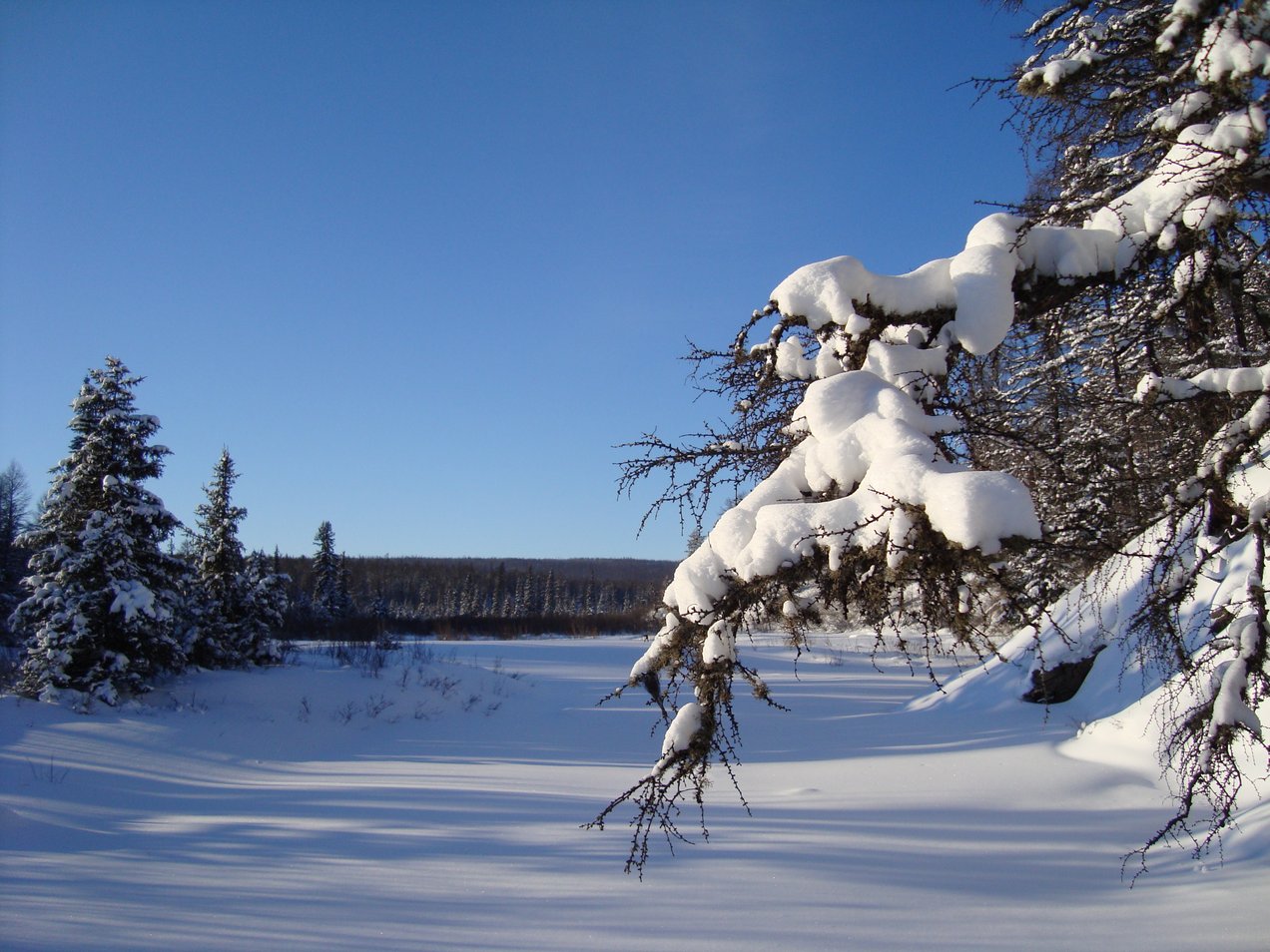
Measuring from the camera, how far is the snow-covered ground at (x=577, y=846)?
5270 millimetres

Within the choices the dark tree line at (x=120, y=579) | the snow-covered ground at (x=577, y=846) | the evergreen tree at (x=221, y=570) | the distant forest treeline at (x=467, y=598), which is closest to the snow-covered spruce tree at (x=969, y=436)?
the snow-covered ground at (x=577, y=846)

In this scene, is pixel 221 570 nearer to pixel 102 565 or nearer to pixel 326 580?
pixel 102 565

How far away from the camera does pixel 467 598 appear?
88.9 meters

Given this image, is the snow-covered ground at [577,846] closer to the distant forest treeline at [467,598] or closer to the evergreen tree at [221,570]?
the evergreen tree at [221,570]

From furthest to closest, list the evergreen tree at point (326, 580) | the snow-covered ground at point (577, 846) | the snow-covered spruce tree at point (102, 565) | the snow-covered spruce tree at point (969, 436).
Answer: the evergreen tree at point (326, 580)
the snow-covered spruce tree at point (102, 565)
the snow-covered ground at point (577, 846)
the snow-covered spruce tree at point (969, 436)

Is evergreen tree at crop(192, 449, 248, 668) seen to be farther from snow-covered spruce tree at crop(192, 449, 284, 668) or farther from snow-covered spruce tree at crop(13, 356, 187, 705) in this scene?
snow-covered spruce tree at crop(13, 356, 187, 705)

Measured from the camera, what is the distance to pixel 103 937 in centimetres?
535

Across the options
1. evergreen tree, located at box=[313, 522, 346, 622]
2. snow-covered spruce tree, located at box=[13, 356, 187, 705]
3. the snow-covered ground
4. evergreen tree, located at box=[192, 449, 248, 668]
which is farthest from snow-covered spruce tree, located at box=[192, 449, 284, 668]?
evergreen tree, located at box=[313, 522, 346, 622]

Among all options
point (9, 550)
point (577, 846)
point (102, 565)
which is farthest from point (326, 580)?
point (577, 846)

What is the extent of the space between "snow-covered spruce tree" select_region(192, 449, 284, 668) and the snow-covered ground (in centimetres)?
590

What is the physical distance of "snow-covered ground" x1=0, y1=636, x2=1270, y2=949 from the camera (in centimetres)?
527

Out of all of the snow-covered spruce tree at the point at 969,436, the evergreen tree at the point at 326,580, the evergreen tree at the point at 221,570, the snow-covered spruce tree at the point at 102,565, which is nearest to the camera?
the snow-covered spruce tree at the point at 969,436

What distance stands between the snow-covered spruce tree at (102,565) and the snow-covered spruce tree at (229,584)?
3766 mm

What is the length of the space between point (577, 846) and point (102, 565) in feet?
46.5
